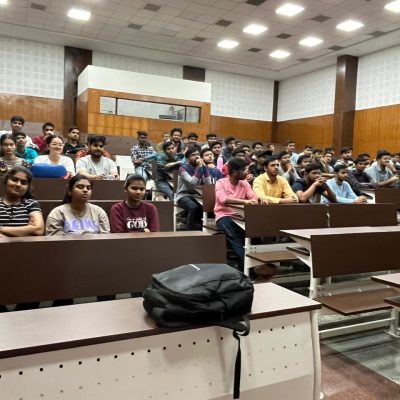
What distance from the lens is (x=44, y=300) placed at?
6.14 ft

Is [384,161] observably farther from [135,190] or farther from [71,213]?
[71,213]

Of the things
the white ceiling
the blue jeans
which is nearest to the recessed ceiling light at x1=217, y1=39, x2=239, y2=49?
the white ceiling

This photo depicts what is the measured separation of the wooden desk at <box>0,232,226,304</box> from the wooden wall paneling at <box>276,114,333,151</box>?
10.9 meters

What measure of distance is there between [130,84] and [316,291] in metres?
9.29

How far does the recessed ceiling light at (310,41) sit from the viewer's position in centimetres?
993

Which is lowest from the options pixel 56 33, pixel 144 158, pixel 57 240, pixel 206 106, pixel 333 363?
pixel 333 363

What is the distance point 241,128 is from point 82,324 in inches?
511

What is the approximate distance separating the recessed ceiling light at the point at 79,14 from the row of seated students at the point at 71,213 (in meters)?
7.35

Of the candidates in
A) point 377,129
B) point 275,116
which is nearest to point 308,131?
point 275,116

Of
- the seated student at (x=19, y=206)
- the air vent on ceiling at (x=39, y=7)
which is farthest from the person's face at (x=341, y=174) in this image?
the air vent on ceiling at (x=39, y=7)

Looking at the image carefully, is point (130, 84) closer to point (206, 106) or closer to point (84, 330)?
point (206, 106)

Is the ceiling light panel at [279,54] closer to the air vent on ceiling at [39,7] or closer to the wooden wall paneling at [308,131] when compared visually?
the wooden wall paneling at [308,131]

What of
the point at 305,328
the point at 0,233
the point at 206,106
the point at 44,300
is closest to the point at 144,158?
the point at 0,233

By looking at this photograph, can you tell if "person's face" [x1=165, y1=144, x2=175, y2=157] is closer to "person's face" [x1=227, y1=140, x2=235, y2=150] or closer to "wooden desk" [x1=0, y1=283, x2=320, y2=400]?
"person's face" [x1=227, y1=140, x2=235, y2=150]
